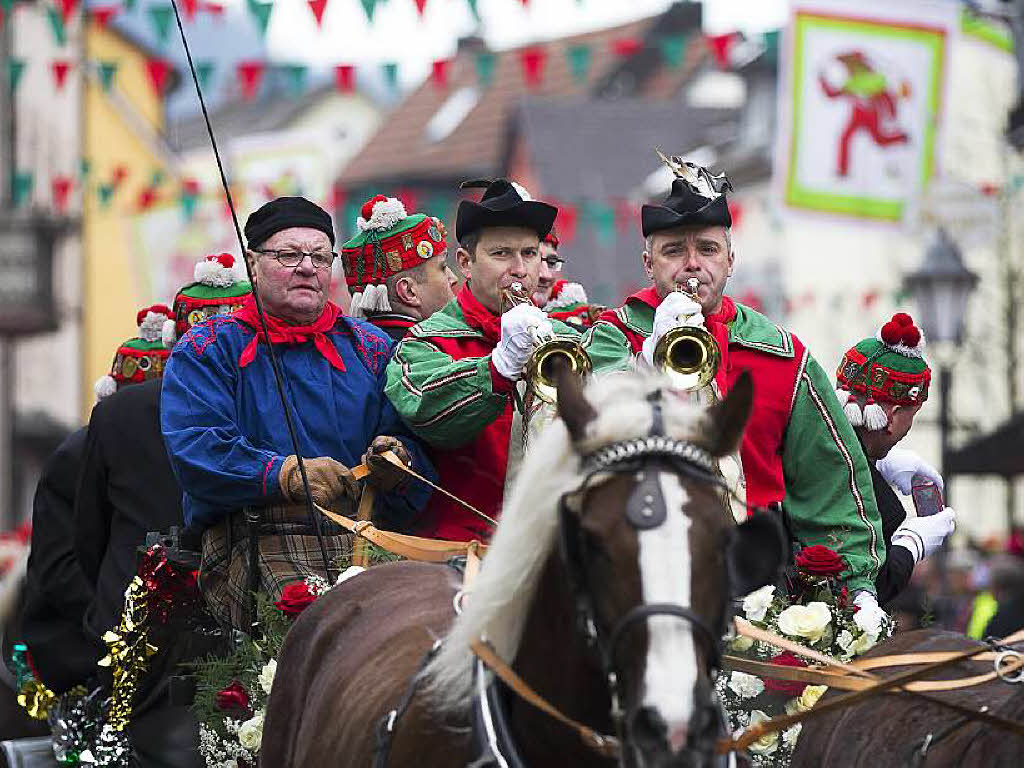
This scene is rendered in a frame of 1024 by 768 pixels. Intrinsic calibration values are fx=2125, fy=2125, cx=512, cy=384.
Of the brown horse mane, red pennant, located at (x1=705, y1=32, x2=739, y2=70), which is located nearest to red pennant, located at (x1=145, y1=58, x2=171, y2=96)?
red pennant, located at (x1=705, y1=32, x2=739, y2=70)

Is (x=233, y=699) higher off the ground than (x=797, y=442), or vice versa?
(x=797, y=442)

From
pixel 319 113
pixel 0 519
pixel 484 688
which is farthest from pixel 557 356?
pixel 319 113

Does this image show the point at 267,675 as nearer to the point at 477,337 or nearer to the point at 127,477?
the point at 477,337

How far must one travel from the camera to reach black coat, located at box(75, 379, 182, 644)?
779cm

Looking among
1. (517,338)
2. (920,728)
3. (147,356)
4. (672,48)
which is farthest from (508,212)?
(672,48)

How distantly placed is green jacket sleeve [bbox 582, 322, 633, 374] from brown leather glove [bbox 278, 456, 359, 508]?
82 cm

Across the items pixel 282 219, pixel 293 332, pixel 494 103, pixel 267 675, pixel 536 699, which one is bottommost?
pixel 267 675

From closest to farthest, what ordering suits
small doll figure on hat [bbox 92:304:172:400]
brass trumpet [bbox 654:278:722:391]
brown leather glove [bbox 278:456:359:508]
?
brass trumpet [bbox 654:278:722:391] < brown leather glove [bbox 278:456:359:508] < small doll figure on hat [bbox 92:304:172:400]

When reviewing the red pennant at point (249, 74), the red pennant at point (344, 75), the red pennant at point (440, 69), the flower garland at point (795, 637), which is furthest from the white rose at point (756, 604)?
the red pennant at point (249, 74)

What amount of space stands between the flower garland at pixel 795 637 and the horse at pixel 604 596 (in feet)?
4.82

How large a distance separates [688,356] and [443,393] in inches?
51.7

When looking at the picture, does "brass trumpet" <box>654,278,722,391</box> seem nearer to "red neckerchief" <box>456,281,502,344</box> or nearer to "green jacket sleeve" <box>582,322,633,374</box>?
"green jacket sleeve" <box>582,322,633,374</box>

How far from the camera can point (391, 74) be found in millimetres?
17469

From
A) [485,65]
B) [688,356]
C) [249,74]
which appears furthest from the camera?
[249,74]
